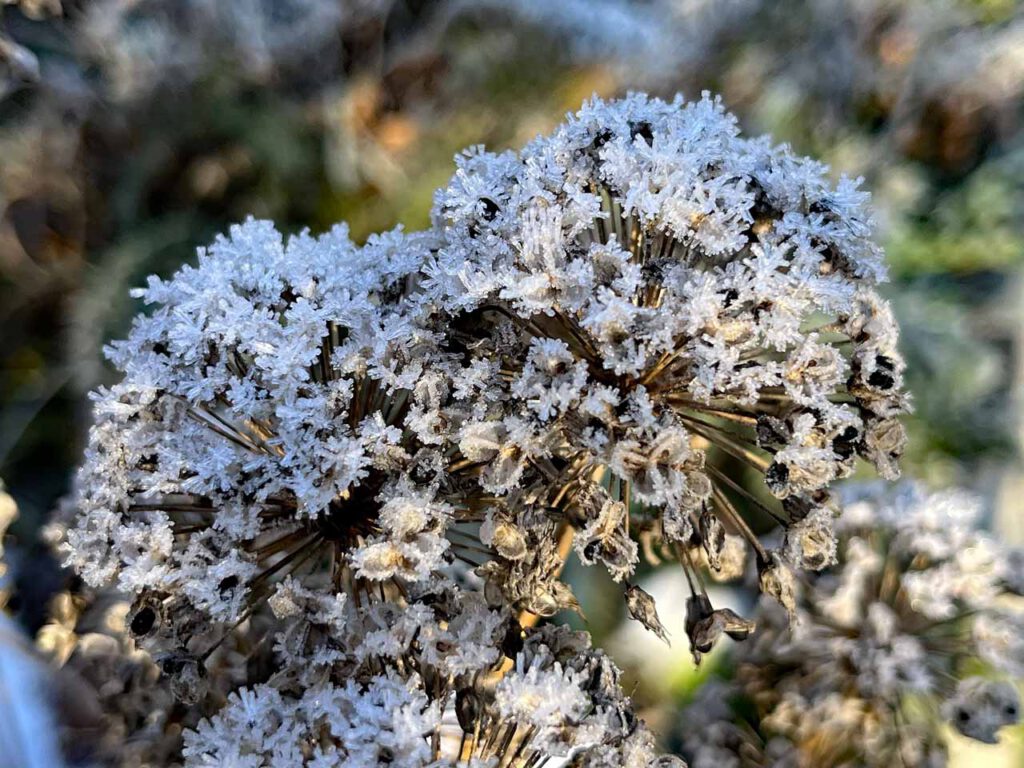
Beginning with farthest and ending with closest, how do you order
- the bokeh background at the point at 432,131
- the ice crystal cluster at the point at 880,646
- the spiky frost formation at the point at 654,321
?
the bokeh background at the point at 432,131 < the ice crystal cluster at the point at 880,646 < the spiky frost formation at the point at 654,321

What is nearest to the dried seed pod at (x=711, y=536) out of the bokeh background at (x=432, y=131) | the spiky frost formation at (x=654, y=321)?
the spiky frost formation at (x=654, y=321)

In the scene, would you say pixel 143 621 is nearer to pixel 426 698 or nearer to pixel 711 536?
pixel 426 698

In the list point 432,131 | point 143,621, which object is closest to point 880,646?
point 143,621

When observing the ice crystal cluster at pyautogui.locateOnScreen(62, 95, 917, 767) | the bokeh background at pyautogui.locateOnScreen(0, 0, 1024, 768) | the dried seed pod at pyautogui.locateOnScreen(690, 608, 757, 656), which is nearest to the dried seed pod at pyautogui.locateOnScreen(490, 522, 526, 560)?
the ice crystal cluster at pyautogui.locateOnScreen(62, 95, 917, 767)

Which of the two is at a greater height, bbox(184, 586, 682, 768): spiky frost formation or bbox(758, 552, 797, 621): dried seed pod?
bbox(758, 552, 797, 621): dried seed pod

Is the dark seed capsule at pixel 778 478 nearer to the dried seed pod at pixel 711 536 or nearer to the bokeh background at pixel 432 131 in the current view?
the dried seed pod at pixel 711 536

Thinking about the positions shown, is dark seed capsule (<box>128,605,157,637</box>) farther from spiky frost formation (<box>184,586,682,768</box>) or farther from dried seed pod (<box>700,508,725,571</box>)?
dried seed pod (<box>700,508,725,571</box>)
